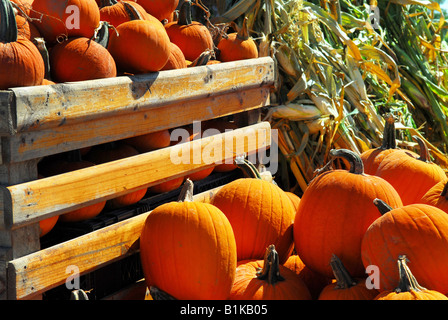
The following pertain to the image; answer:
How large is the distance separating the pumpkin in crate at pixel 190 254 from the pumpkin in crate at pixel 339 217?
1.11 feet

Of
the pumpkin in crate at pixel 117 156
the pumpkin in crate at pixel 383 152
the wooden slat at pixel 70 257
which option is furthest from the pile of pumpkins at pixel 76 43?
the pumpkin in crate at pixel 383 152

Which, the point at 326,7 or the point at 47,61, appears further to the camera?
the point at 326,7

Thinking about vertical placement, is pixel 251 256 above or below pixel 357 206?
below

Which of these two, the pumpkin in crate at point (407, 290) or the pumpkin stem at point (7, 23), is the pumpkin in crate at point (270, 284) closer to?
the pumpkin in crate at point (407, 290)

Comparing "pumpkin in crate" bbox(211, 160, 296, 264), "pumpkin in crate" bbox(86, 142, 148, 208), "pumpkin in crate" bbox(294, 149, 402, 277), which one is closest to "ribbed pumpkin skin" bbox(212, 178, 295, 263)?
"pumpkin in crate" bbox(211, 160, 296, 264)

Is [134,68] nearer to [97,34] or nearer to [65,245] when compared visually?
[97,34]

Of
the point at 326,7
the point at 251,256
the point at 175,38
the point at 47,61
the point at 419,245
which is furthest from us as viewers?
the point at 326,7

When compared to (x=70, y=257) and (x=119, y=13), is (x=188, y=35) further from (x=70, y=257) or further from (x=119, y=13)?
(x=70, y=257)

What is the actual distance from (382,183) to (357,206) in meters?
0.16

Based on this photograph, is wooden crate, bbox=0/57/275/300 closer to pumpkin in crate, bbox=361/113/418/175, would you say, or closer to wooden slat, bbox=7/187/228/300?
wooden slat, bbox=7/187/228/300

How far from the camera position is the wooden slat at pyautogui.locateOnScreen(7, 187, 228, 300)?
180 centimetres

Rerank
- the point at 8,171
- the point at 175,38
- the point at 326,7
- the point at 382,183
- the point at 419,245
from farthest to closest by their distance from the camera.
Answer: the point at 326,7 → the point at 175,38 → the point at 382,183 → the point at 419,245 → the point at 8,171

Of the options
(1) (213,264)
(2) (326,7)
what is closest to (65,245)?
(1) (213,264)

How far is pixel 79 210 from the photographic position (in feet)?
7.13
